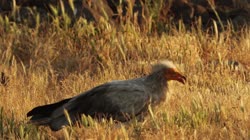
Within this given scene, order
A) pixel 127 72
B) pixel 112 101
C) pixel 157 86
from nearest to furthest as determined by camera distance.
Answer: pixel 112 101 < pixel 157 86 < pixel 127 72

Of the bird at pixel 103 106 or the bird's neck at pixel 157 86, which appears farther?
the bird's neck at pixel 157 86

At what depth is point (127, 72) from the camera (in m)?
9.45

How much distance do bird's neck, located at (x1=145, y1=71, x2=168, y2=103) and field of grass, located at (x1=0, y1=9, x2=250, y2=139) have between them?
0.09 m

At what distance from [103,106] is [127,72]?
8.59 ft

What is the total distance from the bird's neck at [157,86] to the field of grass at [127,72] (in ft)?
0.31

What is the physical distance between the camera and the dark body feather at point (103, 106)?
681 centimetres

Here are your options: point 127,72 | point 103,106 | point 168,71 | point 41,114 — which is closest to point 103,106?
point 103,106

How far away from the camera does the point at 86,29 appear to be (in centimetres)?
1089

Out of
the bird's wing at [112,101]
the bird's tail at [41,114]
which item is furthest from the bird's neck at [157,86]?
the bird's tail at [41,114]

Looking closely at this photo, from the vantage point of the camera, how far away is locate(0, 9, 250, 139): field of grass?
21.9 ft

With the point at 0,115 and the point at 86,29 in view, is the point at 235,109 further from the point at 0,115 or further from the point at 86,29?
the point at 86,29

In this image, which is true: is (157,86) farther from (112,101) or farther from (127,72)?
(127,72)

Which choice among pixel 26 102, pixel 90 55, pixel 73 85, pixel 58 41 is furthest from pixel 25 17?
pixel 26 102

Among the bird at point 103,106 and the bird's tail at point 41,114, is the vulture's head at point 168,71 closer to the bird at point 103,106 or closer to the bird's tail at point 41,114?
the bird at point 103,106
